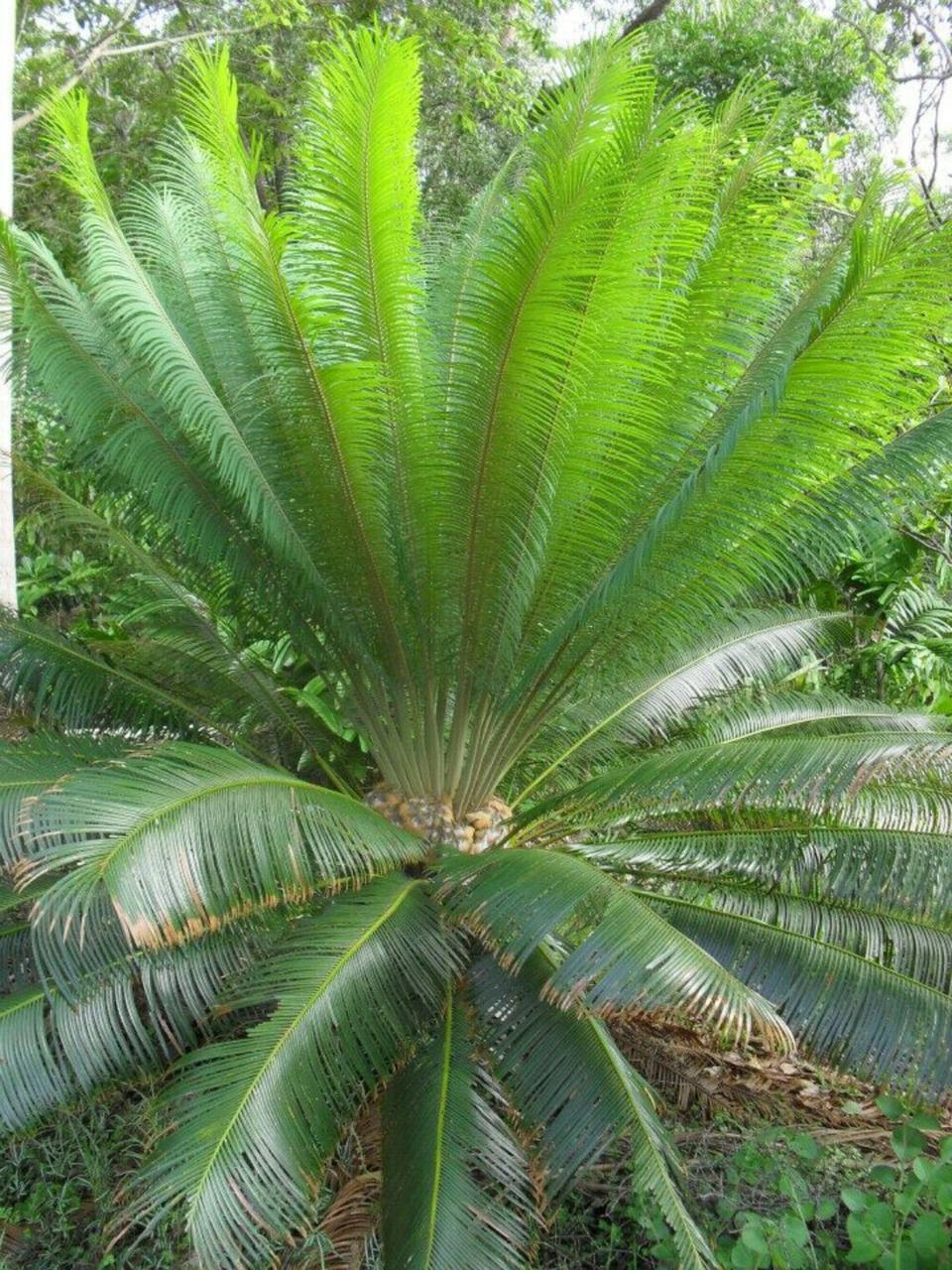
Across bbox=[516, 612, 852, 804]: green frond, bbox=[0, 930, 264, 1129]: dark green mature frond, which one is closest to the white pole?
bbox=[0, 930, 264, 1129]: dark green mature frond

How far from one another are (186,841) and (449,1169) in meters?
0.87

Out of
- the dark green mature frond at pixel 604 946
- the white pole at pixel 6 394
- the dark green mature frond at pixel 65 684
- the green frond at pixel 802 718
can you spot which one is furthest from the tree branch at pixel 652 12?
the dark green mature frond at pixel 604 946

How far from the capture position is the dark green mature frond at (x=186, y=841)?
198 centimetres

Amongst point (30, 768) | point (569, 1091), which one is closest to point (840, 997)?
point (569, 1091)

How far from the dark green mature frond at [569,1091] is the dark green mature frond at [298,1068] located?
0.63 ft

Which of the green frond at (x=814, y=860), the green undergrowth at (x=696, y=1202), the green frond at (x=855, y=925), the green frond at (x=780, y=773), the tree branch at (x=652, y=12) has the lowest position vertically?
the green undergrowth at (x=696, y=1202)

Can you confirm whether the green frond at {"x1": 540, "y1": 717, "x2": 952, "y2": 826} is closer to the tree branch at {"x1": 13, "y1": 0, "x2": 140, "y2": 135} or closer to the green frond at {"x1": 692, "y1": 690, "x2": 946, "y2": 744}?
the green frond at {"x1": 692, "y1": 690, "x2": 946, "y2": 744}

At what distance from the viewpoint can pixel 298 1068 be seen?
2.23 metres

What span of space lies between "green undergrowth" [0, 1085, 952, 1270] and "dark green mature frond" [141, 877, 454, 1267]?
0.26m

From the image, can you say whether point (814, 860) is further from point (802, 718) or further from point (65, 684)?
point (65, 684)

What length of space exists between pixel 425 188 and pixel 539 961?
8.73 metres

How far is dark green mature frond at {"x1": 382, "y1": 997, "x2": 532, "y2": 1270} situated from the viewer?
2.11 metres

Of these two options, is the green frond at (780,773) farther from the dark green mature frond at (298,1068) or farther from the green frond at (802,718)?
the green frond at (802,718)

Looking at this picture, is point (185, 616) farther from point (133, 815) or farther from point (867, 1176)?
point (867, 1176)
